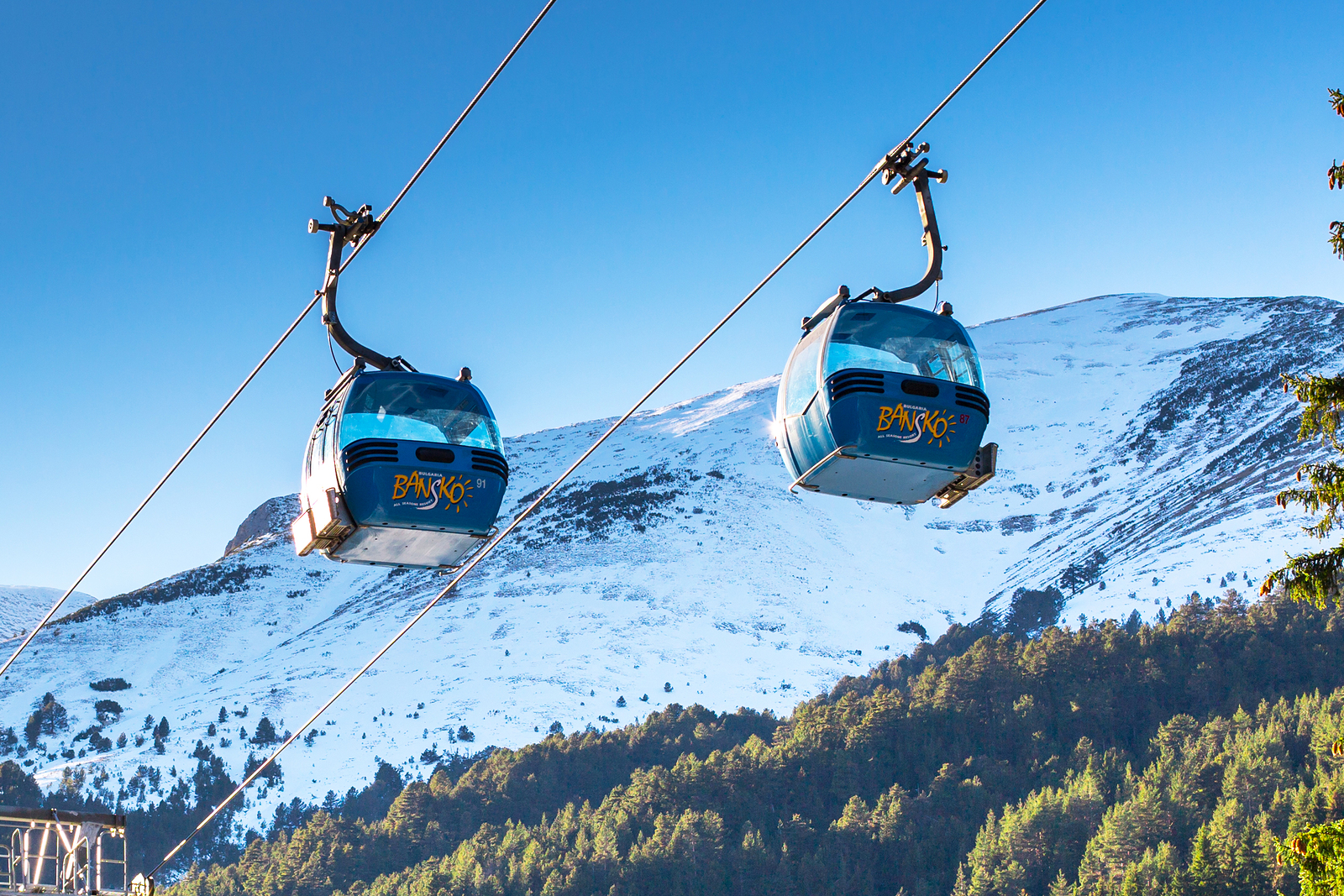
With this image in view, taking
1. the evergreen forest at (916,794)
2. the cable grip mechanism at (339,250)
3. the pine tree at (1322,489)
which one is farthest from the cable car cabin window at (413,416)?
the evergreen forest at (916,794)

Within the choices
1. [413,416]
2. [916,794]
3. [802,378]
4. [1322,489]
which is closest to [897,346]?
[802,378]

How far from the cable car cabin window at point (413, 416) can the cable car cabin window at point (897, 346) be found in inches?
74.8

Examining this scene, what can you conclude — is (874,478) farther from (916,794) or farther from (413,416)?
(916,794)

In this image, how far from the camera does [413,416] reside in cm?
855

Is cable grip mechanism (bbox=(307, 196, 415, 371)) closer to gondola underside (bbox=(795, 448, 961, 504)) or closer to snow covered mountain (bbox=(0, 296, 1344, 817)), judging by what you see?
gondola underside (bbox=(795, 448, 961, 504))

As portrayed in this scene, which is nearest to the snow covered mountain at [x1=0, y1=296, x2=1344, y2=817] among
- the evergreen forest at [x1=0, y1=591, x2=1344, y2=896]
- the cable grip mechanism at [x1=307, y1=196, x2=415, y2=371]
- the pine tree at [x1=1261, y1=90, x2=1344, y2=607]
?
the evergreen forest at [x1=0, y1=591, x2=1344, y2=896]

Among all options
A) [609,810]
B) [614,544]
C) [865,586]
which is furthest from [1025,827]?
[614,544]

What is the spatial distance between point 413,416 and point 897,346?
2549 mm

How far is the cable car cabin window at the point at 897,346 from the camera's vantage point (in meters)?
8.22

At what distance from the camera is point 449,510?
331 inches

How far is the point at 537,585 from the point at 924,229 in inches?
6918

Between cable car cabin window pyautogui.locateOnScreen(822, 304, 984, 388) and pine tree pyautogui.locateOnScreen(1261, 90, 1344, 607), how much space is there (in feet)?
17.3

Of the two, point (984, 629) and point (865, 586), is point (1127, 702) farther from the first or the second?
point (865, 586)

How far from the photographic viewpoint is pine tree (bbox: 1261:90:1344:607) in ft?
41.9
